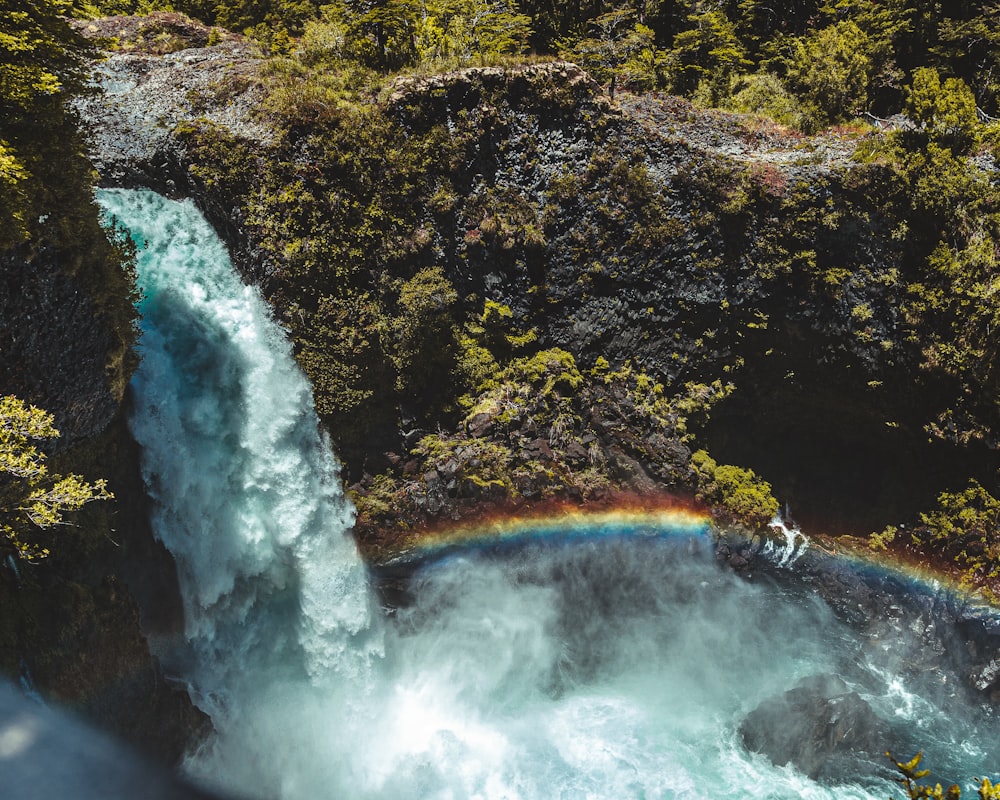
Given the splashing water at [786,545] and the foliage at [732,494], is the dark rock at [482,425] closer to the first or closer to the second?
the foliage at [732,494]

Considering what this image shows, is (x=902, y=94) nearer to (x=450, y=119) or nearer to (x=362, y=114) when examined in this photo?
(x=450, y=119)

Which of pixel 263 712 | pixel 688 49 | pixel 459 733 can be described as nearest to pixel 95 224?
pixel 263 712

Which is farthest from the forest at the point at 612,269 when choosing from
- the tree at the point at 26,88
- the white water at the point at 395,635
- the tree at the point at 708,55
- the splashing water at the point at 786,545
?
the tree at the point at 26,88

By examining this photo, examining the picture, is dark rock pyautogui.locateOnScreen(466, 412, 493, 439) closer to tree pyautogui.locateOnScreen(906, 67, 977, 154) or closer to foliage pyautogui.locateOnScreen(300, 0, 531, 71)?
foliage pyautogui.locateOnScreen(300, 0, 531, 71)

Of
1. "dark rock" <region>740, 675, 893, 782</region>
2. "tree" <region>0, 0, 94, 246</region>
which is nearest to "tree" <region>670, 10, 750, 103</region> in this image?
"tree" <region>0, 0, 94, 246</region>

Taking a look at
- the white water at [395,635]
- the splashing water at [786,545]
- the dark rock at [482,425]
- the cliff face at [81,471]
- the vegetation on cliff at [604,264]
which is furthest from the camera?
the splashing water at [786,545]

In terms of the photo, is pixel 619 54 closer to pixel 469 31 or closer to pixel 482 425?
pixel 469 31

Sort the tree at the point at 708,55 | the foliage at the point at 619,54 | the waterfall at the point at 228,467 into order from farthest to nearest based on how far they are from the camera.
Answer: the tree at the point at 708,55, the foliage at the point at 619,54, the waterfall at the point at 228,467
